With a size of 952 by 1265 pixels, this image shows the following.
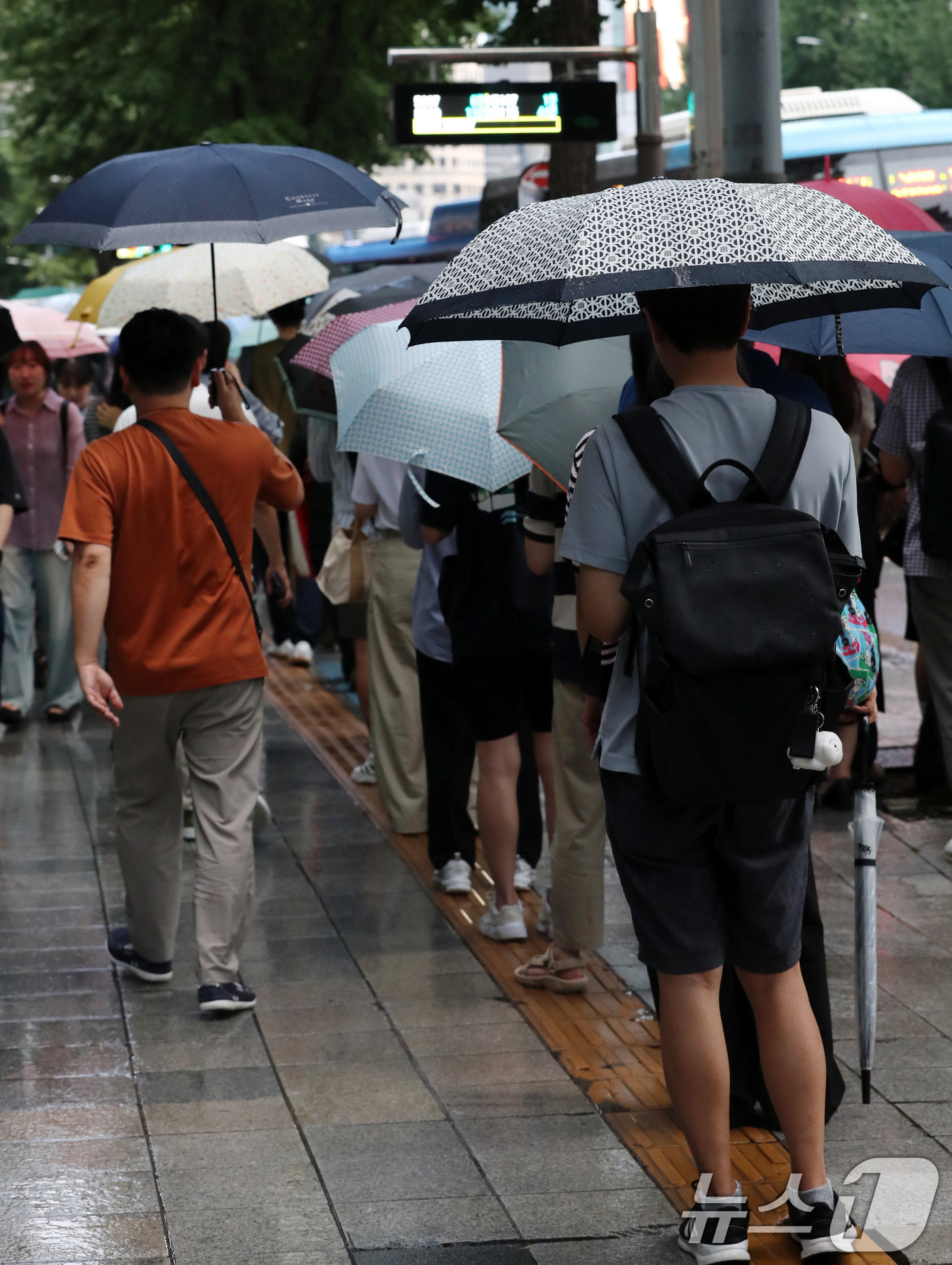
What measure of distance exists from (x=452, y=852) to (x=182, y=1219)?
282cm

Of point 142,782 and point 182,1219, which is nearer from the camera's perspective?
point 182,1219

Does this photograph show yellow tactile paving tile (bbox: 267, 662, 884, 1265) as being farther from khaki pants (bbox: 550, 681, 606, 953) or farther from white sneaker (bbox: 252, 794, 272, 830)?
white sneaker (bbox: 252, 794, 272, 830)

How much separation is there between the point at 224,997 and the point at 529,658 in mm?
1491

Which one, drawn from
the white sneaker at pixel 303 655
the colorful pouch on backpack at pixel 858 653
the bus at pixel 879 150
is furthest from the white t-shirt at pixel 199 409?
the bus at pixel 879 150

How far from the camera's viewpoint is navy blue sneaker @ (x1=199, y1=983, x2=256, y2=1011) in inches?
204

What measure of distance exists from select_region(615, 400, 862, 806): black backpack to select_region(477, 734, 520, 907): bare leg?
8.28ft

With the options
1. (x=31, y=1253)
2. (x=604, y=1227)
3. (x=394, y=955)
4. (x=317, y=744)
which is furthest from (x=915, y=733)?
(x=31, y=1253)

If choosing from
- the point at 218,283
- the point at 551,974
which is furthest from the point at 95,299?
the point at 551,974

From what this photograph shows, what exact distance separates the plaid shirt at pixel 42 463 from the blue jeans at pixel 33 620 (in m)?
0.10

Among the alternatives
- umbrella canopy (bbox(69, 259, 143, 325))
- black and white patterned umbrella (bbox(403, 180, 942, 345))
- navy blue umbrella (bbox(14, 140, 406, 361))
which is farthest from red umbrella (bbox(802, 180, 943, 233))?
umbrella canopy (bbox(69, 259, 143, 325))

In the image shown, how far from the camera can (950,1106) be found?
14.4 ft

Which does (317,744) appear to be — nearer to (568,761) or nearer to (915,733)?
(915,733)

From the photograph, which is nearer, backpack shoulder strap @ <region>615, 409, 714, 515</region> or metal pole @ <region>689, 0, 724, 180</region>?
backpack shoulder strap @ <region>615, 409, 714, 515</region>

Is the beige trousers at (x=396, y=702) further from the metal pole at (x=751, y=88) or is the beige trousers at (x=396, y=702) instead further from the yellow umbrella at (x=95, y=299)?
the yellow umbrella at (x=95, y=299)
